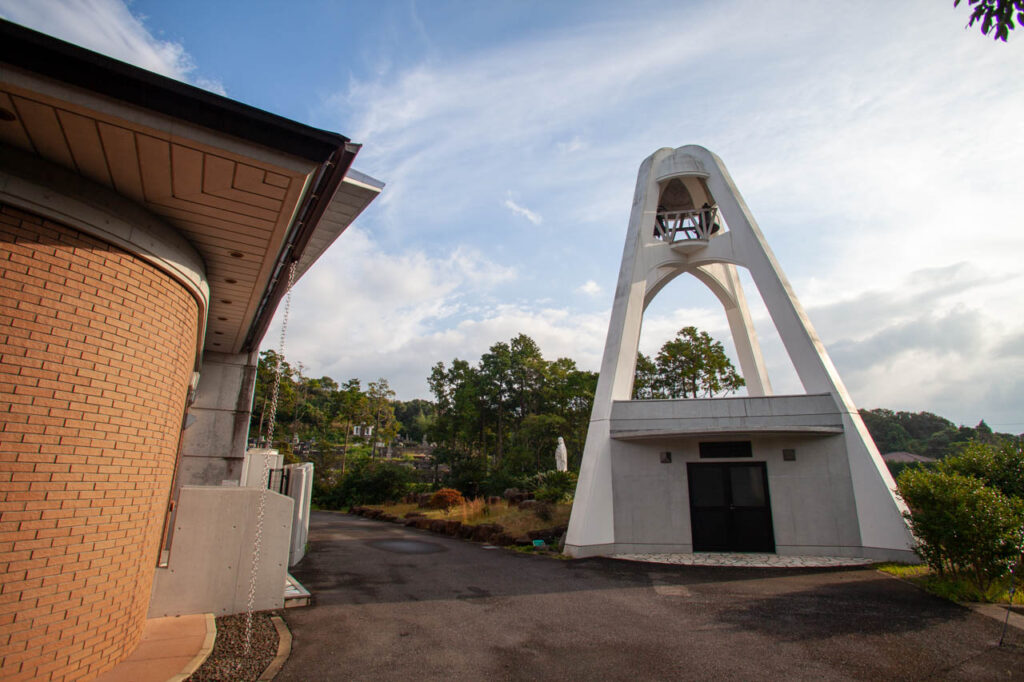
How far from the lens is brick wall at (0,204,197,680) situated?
361cm

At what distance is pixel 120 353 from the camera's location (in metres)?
4.44

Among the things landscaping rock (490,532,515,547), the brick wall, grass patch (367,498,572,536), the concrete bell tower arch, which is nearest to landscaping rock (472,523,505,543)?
landscaping rock (490,532,515,547)

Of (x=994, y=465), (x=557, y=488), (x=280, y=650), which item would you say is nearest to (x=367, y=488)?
(x=557, y=488)

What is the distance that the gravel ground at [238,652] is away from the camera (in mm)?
4734

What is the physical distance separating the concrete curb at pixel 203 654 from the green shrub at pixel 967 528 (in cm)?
1038

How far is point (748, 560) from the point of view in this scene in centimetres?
1124

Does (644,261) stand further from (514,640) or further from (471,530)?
(514,640)

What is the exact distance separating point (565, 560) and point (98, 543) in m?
9.34

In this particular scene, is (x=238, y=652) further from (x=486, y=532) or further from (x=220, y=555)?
(x=486, y=532)

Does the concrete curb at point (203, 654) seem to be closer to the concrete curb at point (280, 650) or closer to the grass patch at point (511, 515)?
the concrete curb at point (280, 650)

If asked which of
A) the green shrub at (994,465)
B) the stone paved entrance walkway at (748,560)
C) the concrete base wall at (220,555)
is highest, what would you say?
the green shrub at (994,465)

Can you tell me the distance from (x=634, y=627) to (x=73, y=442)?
6.26 meters

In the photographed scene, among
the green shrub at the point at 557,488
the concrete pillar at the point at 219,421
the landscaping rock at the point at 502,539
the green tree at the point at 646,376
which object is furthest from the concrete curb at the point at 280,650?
the green tree at the point at 646,376

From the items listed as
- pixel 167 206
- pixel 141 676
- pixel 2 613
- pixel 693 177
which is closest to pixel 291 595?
pixel 141 676
